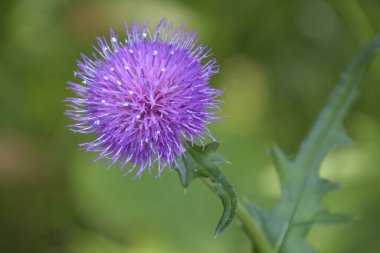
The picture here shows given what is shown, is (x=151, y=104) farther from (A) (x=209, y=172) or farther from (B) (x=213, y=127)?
(B) (x=213, y=127)

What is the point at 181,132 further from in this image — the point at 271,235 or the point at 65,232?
the point at 65,232

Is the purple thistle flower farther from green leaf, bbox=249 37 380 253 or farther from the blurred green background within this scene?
the blurred green background

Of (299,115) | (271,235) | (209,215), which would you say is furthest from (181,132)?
(299,115)

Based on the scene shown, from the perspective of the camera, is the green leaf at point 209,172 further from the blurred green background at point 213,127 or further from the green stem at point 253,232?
the blurred green background at point 213,127

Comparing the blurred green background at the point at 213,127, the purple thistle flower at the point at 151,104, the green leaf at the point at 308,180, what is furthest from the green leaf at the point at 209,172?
the blurred green background at the point at 213,127

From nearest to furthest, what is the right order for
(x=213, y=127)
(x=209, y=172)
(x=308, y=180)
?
(x=209, y=172) < (x=308, y=180) < (x=213, y=127)

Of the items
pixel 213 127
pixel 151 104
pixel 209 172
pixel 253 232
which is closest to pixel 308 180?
pixel 253 232

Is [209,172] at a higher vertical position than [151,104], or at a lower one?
lower
